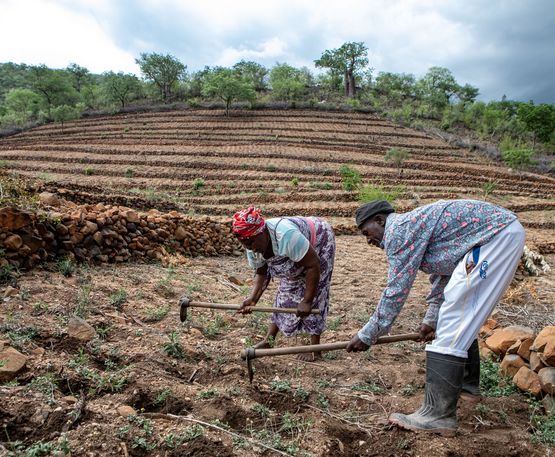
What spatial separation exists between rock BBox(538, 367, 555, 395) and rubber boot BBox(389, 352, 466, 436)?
805 millimetres

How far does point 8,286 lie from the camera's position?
3.68 m

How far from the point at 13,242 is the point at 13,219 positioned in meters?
0.28

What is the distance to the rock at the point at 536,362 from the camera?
8.87 ft

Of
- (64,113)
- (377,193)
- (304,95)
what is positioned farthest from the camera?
(304,95)

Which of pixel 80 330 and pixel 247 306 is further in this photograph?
pixel 247 306

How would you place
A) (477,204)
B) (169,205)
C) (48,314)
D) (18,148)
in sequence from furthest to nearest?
1. (18,148)
2. (169,205)
3. (48,314)
4. (477,204)

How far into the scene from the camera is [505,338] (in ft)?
10.4

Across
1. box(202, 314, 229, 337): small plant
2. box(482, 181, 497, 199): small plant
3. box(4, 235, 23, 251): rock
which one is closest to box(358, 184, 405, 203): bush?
box(482, 181, 497, 199): small plant

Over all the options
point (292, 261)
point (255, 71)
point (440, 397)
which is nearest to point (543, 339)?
point (440, 397)

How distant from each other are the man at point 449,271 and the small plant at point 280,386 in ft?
1.91

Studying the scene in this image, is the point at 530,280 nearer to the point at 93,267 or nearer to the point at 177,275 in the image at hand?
the point at 177,275

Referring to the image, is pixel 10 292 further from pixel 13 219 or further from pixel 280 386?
pixel 280 386

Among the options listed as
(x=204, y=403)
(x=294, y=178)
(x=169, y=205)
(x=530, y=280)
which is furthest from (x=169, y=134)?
(x=204, y=403)

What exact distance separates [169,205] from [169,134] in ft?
66.4
